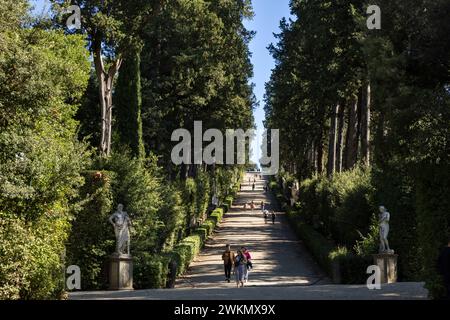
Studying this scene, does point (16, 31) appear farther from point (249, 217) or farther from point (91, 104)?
point (249, 217)

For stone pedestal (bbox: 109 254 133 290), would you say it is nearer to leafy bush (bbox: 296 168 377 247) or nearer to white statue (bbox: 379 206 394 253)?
white statue (bbox: 379 206 394 253)

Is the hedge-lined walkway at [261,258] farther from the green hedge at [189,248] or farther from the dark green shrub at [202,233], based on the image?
the dark green shrub at [202,233]

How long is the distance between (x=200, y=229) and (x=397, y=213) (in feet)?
58.0

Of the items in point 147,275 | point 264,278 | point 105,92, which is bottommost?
point 264,278

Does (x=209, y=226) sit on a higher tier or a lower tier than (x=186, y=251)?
higher

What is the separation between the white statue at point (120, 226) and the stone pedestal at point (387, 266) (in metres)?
8.21

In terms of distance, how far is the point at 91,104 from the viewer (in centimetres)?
4256

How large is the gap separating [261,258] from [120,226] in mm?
13115

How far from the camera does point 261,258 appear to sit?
101ft

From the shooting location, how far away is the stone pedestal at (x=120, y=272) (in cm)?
1903

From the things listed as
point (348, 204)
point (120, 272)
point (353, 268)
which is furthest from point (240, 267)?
point (348, 204)

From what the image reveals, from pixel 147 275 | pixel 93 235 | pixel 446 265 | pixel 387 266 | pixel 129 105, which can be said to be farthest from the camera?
pixel 129 105

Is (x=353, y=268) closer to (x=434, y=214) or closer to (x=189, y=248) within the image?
(x=434, y=214)

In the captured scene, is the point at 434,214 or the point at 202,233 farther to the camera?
the point at 202,233
